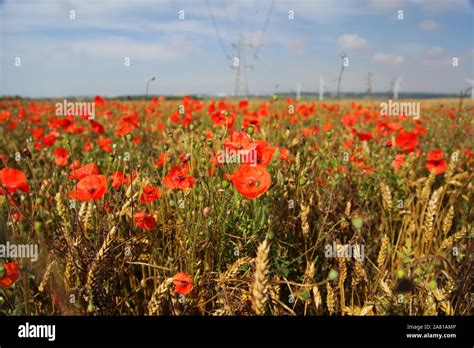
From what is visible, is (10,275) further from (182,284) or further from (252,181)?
(252,181)

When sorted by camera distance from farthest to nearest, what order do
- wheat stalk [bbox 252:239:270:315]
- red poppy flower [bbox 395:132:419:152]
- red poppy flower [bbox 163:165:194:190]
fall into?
1. red poppy flower [bbox 395:132:419:152]
2. red poppy flower [bbox 163:165:194:190]
3. wheat stalk [bbox 252:239:270:315]

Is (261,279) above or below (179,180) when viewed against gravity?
below

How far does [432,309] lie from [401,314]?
0.29 ft

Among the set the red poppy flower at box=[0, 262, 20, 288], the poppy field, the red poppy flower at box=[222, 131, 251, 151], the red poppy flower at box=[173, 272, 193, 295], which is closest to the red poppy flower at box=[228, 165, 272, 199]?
the poppy field

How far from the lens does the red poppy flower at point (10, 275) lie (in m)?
1.19

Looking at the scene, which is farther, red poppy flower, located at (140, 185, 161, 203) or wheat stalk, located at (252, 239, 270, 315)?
red poppy flower, located at (140, 185, 161, 203)

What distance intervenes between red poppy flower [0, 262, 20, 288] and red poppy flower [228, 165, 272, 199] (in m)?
0.70

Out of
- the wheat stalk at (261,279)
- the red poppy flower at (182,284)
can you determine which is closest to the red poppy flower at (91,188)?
the red poppy flower at (182,284)

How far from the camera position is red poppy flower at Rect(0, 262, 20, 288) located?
46.8 inches

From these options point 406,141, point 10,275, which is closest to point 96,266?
point 10,275

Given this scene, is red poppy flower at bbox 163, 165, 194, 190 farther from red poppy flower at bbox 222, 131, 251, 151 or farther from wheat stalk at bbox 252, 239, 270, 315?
wheat stalk at bbox 252, 239, 270, 315

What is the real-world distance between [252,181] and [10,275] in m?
0.76

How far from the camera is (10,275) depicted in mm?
1211
